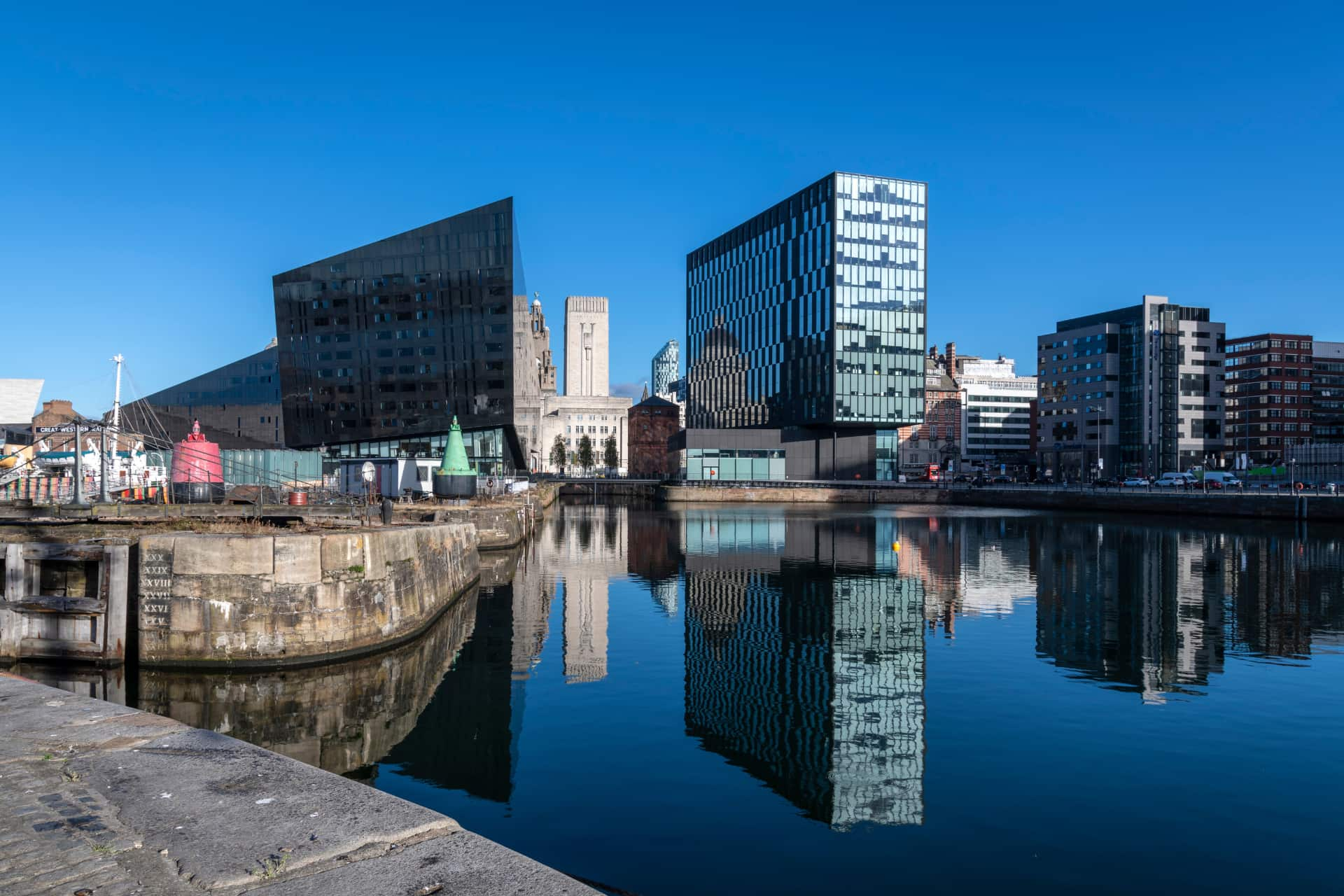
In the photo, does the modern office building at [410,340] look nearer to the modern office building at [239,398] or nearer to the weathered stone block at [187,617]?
the modern office building at [239,398]

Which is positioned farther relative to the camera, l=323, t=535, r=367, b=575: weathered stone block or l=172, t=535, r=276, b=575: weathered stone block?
l=323, t=535, r=367, b=575: weathered stone block

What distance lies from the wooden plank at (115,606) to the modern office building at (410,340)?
68.7 meters

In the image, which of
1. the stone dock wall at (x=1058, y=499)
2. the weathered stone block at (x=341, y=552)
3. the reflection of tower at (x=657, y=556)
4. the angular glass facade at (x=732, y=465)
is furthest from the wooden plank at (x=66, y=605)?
the angular glass facade at (x=732, y=465)

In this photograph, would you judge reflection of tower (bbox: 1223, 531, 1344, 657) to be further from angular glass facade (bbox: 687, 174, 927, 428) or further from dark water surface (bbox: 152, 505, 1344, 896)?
angular glass facade (bbox: 687, 174, 927, 428)

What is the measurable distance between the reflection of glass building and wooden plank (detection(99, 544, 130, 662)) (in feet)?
43.5

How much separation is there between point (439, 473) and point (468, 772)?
4086 cm

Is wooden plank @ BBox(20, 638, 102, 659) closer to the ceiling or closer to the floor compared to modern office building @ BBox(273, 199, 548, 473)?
closer to the floor

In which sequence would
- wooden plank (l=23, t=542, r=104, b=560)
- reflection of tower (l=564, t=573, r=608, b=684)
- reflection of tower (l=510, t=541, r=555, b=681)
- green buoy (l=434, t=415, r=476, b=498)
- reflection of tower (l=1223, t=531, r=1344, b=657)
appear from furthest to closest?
green buoy (l=434, t=415, r=476, b=498) → reflection of tower (l=1223, t=531, r=1344, b=657) → reflection of tower (l=510, t=541, r=555, b=681) → reflection of tower (l=564, t=573, r=608, b=684) → wooden plank (l=23, t=542, r=104, b=560)

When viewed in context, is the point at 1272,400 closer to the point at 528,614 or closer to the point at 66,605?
the point at 528,614

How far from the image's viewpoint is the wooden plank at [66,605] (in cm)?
2062

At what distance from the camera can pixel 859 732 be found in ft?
59.5

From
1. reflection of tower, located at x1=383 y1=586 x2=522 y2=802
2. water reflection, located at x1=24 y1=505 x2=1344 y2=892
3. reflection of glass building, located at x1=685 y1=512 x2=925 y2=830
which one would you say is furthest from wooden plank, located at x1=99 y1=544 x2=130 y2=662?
reflection of glass building, located at x1=685 y1=512 x2=925 y2=830

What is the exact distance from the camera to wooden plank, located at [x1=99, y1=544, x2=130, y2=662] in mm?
20625

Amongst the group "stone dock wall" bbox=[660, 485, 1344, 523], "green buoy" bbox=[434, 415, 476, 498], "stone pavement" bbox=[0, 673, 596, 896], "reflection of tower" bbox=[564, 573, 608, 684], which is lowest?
"reflection of tower" bbox=[564, 573, 608, 684]
